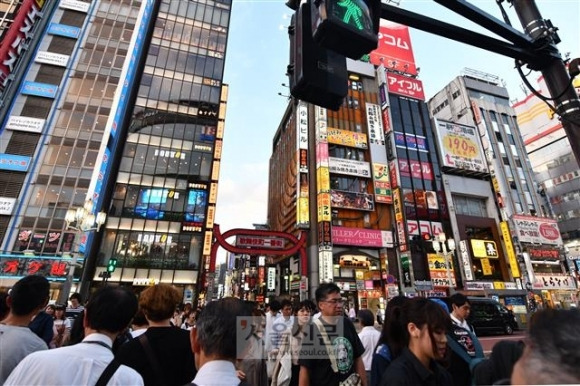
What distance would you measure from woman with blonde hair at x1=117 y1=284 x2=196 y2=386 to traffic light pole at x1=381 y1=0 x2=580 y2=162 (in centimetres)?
377

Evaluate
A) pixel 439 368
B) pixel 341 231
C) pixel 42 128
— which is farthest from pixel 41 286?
pixel 42 128

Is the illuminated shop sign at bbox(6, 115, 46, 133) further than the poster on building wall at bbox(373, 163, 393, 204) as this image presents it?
No

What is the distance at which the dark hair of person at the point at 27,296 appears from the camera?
9.68ft

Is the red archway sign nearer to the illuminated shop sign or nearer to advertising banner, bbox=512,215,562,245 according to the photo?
the illuminated shop sign

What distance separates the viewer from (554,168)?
52531 mm

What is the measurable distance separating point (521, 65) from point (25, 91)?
36.6m

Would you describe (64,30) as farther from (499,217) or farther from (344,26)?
(499,217)

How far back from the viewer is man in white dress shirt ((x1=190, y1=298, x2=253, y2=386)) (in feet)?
5.27

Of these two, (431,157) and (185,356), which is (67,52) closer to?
(185,356)

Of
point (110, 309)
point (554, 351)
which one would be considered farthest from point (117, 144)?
point (554, 351)

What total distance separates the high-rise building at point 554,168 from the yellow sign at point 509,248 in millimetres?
15870

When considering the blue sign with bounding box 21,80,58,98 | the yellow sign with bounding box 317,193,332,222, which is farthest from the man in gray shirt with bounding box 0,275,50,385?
the blue sign with bounding box 21,80,58,98

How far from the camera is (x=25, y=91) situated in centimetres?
2636

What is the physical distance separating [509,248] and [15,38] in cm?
4891
